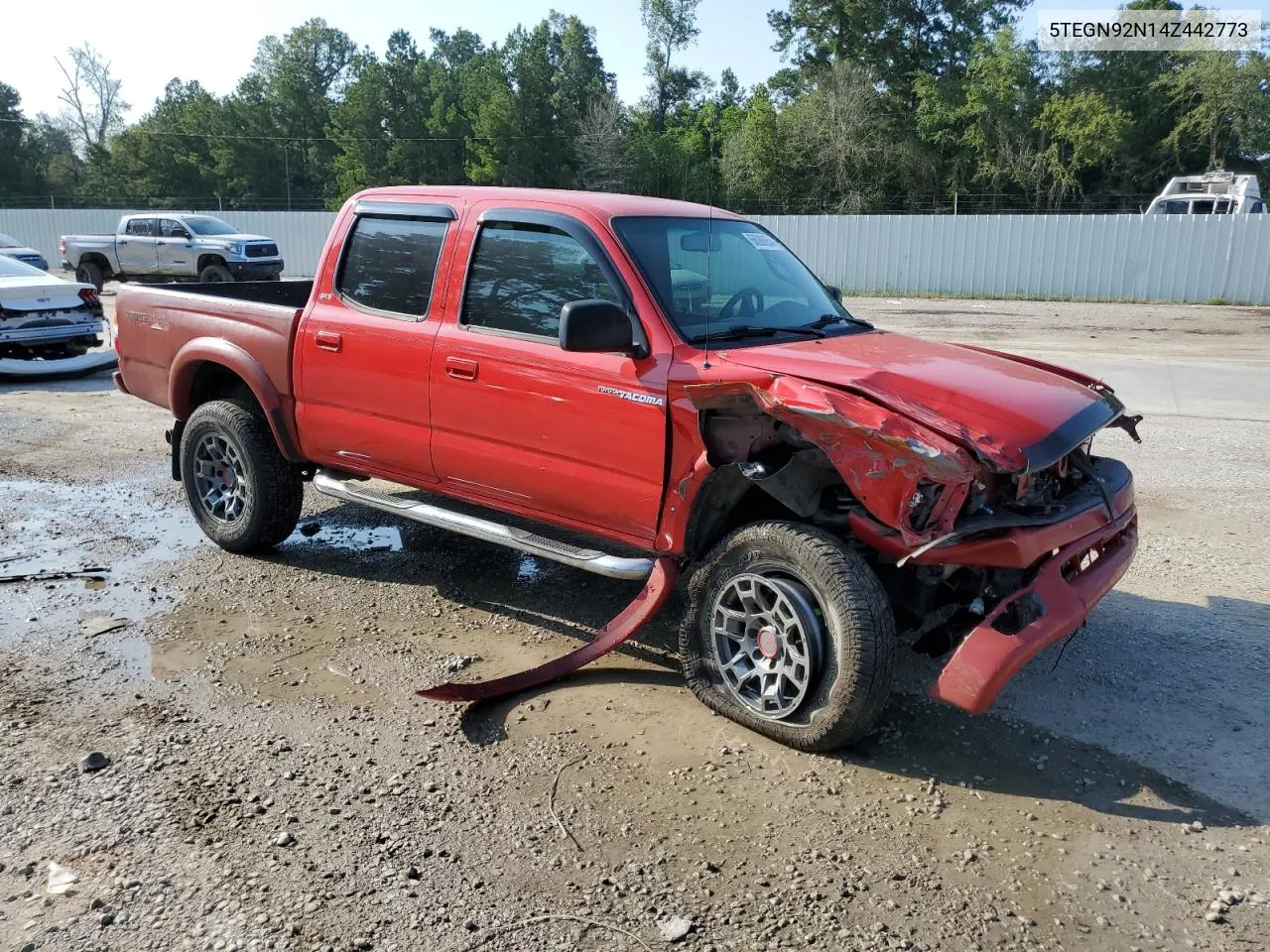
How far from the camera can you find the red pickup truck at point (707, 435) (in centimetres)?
360

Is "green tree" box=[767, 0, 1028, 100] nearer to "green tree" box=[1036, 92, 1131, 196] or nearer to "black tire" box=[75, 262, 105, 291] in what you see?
"green tree" box=[1036, 92, 1131, 196]

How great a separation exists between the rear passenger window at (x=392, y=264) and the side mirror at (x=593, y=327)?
4.32ft

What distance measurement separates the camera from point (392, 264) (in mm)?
5273

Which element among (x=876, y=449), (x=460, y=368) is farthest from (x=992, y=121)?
(x=876, y=449)

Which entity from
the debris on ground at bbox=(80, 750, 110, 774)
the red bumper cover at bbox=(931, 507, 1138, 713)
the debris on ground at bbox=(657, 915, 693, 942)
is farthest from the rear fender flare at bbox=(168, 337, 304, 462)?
the red bumper cover at bbox=(931, 507, 1138, 713)

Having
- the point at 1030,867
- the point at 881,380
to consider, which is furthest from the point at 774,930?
the point at 881,380

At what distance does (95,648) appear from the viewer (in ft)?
15.7

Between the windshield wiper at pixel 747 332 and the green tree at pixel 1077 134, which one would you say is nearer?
the windshield wiper at pixel 747 332

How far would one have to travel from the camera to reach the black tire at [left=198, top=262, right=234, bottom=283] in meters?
22.7

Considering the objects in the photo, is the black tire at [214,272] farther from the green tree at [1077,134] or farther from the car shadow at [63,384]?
the green tree at [1077,134]

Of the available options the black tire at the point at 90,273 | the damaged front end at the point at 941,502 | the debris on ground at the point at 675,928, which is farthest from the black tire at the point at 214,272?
the debris on ground at the point at 675,928

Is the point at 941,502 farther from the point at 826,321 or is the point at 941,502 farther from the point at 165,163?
the point at 165,163

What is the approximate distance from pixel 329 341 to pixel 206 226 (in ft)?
68.1

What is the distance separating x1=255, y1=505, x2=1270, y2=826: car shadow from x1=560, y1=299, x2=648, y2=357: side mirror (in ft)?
4.84
